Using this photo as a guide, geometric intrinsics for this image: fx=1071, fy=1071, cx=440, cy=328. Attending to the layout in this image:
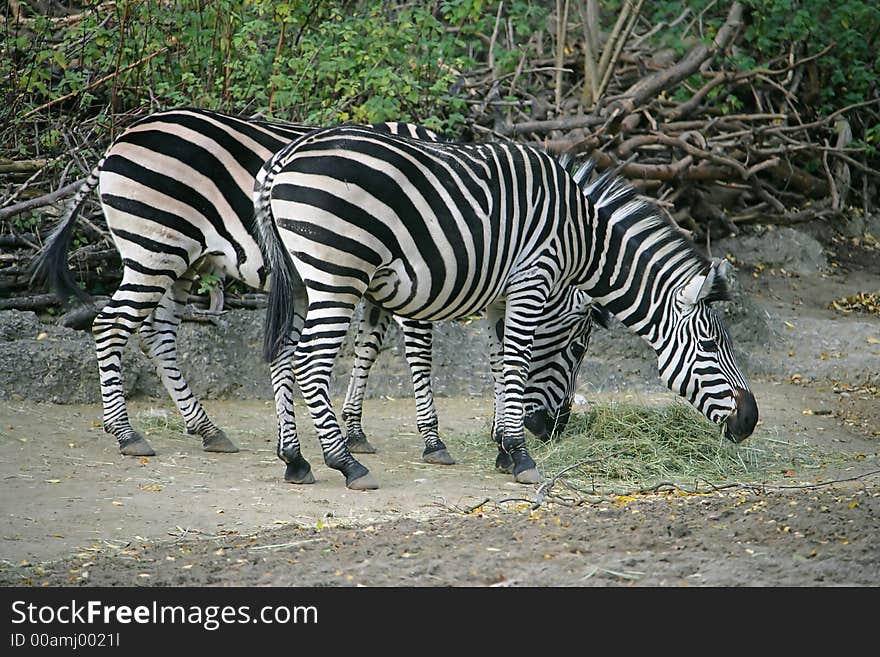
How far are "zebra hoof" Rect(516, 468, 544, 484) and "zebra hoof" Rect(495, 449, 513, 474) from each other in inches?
11.5

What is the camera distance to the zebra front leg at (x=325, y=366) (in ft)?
19.0

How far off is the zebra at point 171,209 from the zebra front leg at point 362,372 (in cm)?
58

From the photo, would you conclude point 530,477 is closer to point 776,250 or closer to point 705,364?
point 705,364

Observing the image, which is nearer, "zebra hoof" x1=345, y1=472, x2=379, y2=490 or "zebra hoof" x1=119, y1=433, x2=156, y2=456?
"zebra hoof" x1=345, y1=472, x2=379, y2=490

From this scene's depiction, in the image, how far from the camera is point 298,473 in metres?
6.09

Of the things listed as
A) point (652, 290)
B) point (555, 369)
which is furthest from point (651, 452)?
point (652, 290)

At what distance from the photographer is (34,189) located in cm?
901

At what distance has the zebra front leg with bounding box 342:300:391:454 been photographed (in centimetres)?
705

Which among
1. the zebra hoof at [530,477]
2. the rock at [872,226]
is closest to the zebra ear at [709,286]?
the zebra hoof at [530,477]

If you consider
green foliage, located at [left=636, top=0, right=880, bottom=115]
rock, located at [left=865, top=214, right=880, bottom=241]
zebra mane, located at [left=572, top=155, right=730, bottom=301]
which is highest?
green foliage, located at [left=636, top=0, right=880, bottom=115]

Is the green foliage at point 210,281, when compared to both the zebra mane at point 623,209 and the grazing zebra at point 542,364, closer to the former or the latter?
the grazing zebra at point 542,364

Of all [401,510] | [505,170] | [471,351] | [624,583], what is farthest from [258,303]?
[624,583]

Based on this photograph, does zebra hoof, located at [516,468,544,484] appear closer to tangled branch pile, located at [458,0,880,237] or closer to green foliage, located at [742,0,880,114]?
tangled branch pile, located at [458,0,880,237]

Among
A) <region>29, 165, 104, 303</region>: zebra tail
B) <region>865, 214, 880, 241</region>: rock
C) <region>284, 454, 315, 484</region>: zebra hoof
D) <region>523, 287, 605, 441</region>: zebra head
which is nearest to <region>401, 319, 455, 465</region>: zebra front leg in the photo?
<region>523, 287, 605, 441</region>: zebra head
